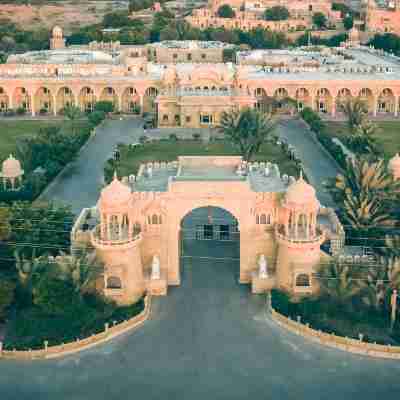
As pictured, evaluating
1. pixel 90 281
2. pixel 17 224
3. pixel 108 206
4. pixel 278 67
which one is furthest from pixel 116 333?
pixel 278 67

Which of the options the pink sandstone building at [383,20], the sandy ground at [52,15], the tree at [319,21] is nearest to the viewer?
the pink sandstone building at [383,20]

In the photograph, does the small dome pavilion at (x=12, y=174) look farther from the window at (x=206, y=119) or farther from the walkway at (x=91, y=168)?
the window at (x=206, y=119)

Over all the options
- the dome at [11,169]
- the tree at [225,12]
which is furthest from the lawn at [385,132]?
the tree at [225,12]

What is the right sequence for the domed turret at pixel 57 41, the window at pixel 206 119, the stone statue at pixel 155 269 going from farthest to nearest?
1. the domed turret at pixel 57 41
2. the window at pixel 206 119
3. the stone statue at pixel 155 269

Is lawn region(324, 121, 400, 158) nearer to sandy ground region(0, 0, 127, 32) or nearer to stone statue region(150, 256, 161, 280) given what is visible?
stone statue region(150, 256, 161, 280)

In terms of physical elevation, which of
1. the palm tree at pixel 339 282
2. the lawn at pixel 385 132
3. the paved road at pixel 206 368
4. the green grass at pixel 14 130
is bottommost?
the green grass at pixel 14 130

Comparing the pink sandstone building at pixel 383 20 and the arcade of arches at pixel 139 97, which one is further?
the pink sandstone building at pixel 383 20

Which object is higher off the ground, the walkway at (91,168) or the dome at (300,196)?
the dome at (300,196)

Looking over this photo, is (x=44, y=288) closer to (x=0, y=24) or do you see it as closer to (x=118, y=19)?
(x=118, y=19)
